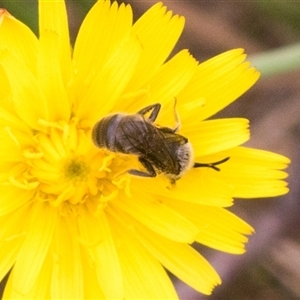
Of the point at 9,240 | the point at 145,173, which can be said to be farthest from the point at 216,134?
the point at 9,240

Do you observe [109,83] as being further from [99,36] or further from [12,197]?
[12,197]

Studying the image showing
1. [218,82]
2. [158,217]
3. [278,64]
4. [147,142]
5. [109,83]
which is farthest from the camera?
[278,64]

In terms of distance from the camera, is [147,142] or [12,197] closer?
[147,142]

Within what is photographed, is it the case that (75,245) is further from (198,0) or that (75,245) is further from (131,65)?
(198,0)

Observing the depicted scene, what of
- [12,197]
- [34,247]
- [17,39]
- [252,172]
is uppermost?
[17,39]

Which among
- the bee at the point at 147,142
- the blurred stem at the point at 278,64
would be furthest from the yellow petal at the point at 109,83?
the blurred stem at the point at 278,64

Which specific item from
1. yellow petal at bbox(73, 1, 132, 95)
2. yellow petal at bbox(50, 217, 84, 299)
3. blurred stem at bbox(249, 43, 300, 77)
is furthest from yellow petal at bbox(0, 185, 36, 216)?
blurred stem at bbox(249, 43, 300, 77)
